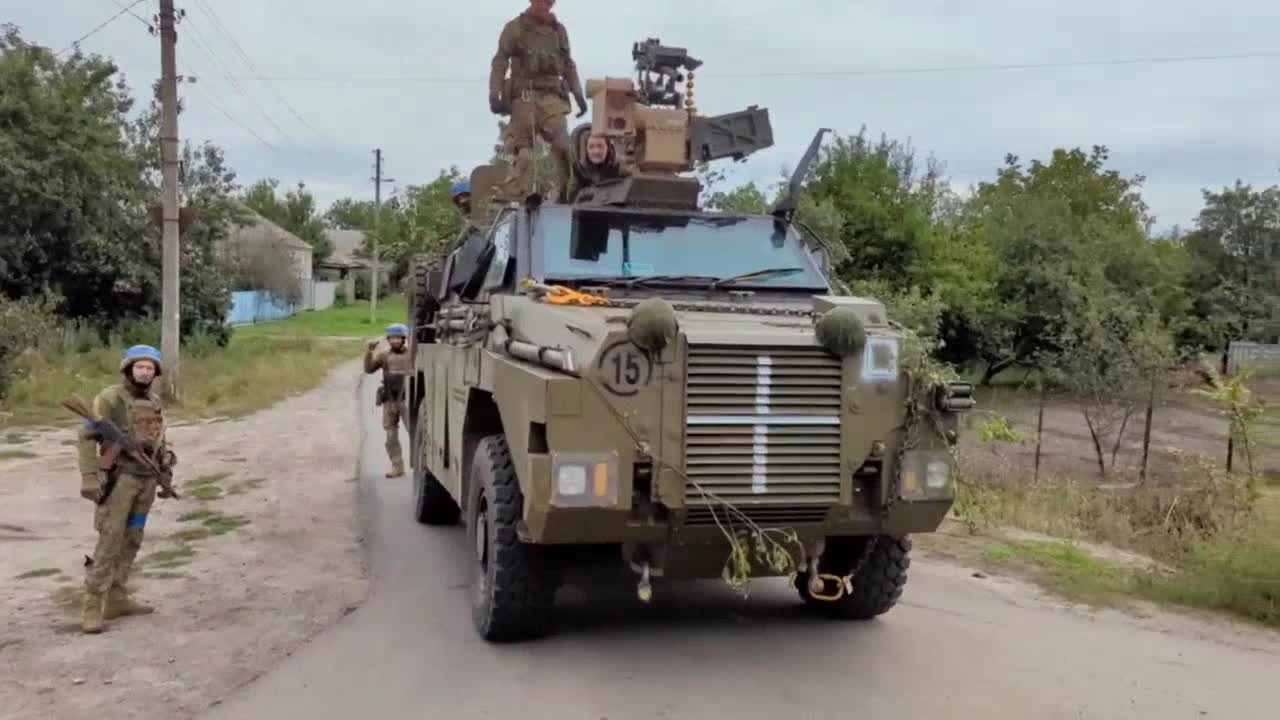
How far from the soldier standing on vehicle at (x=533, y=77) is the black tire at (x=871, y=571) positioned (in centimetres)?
421

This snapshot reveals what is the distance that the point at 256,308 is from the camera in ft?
A: 166

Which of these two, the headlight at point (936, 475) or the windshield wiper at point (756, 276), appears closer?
the headlight at point (936, 475)

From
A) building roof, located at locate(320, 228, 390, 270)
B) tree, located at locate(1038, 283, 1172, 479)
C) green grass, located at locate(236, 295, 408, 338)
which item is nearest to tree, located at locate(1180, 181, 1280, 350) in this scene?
tree, located at locate(1038, 283, 1172, 479)

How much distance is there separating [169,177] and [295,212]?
219 feet

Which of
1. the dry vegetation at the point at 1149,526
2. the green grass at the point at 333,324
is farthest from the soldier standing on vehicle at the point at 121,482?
A: the green grass at the point at 333,324

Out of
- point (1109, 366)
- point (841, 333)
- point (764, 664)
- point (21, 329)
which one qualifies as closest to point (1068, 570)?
point (764, 664)

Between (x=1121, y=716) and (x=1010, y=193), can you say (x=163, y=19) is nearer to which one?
(x=1121, y=716)

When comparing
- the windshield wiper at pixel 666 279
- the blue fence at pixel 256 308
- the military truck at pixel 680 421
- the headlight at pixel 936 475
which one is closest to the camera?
the military truck at pixel 680 421

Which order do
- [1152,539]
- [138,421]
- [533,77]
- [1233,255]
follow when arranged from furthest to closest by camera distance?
1. [1233,255]
2. [1152,539]
3. [533,77]
4. [138,421]

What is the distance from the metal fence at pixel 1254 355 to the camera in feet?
96.4

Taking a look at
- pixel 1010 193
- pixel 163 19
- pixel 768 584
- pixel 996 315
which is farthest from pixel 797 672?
pixel 1010 193

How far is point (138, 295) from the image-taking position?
26.1 m

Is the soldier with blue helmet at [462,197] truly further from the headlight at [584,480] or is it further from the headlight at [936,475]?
the headlight at [936,475]

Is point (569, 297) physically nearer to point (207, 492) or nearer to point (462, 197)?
point (462, 197)
